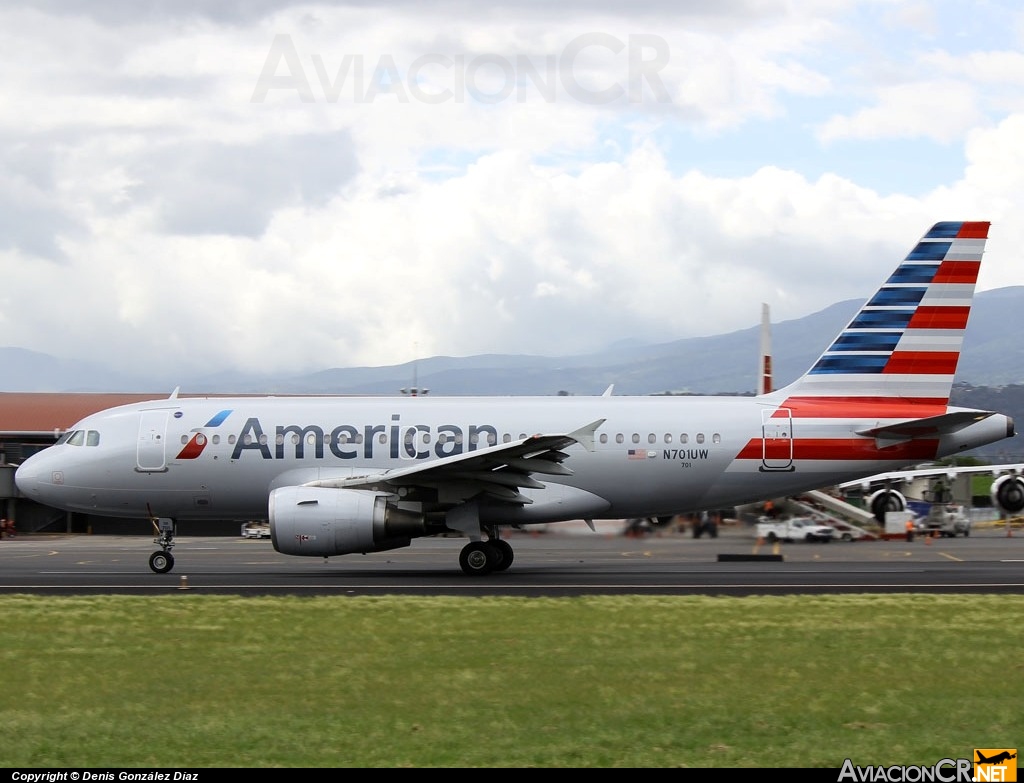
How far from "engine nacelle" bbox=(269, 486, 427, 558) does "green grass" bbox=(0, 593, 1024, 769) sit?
4.84 m

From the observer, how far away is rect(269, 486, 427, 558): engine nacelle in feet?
70.0

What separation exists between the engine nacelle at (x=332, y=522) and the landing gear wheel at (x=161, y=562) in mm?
3372

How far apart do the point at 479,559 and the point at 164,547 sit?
20.8 feet

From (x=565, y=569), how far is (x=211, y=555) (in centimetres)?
1110

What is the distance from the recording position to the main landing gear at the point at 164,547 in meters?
23.7

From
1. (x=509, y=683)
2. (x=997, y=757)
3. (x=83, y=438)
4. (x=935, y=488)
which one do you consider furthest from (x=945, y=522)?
(x=997, y=757)

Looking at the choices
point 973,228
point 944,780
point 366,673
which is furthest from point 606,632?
point 973,228

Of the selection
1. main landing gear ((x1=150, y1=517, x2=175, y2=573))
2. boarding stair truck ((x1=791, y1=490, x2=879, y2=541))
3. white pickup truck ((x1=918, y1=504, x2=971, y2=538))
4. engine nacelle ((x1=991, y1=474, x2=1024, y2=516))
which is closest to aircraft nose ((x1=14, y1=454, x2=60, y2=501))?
main landing gear ((x1=150, y1=517, x2=175, y2=573))

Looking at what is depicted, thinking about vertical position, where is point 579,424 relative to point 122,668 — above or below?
above

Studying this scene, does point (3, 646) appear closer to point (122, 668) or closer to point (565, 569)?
point (122, 668)

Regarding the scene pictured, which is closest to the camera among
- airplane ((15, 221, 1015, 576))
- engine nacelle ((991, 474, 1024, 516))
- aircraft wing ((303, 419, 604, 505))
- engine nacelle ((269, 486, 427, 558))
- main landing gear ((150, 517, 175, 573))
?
engine nacelle ((269, 486, 427, 558))

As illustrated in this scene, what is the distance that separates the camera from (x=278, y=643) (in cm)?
1310

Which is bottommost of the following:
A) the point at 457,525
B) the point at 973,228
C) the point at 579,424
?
the point at 457,525

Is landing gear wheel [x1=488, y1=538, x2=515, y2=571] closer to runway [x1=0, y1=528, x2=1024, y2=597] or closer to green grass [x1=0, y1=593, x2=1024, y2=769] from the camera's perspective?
runway [x1=0, y1=528, x2=1024, y2=597]
